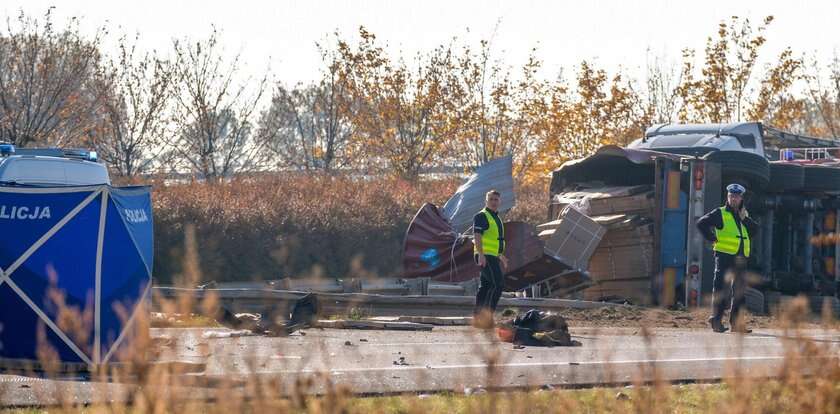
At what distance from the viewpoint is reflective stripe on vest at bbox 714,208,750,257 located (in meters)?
14.0

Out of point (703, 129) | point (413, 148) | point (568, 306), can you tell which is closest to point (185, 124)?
point (413, 148)

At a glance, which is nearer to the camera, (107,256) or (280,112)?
(107,256)

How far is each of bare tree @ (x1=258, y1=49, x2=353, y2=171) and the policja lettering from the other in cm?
2697

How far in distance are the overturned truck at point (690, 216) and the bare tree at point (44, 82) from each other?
14372 mm

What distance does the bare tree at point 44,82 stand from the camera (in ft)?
92.2

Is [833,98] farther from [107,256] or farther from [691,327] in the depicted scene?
[107,256]

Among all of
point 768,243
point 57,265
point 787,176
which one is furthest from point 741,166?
point 57,265

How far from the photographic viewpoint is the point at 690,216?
1622 cm

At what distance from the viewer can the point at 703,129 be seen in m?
20.7

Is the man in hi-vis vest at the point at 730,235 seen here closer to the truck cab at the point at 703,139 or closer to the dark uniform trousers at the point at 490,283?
the dark uniform trousers at the point at 490,283

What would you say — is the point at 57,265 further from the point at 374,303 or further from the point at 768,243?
the point at 768,243

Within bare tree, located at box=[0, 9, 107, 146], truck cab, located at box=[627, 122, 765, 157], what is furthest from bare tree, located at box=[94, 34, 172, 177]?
truck cab, located at box=[627, 122, 765, 157]

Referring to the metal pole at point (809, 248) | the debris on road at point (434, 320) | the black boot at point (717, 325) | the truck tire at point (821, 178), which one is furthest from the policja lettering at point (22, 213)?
the metal pole at point (809, 248)

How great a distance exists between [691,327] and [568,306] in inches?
64.8
